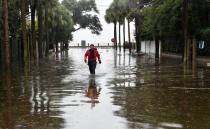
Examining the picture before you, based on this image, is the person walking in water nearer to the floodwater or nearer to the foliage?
the floodwater

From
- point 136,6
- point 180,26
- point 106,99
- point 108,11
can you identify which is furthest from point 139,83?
point 108,11

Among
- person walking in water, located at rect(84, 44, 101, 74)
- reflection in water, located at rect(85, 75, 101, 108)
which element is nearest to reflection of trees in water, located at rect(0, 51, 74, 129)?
reflection in water, located at rect(85, 75, 101, 108)

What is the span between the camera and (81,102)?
48.6 feet

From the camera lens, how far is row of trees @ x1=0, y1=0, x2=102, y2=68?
41125 mm

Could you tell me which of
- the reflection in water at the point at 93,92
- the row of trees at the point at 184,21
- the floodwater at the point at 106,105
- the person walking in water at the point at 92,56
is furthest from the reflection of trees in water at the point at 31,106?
the row of trees at the point at 184,21

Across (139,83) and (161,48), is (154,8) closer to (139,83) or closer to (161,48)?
(161,48)

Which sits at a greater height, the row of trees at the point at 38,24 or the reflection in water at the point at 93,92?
the row of trees at the point at 38,24

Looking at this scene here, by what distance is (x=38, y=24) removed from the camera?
181ft

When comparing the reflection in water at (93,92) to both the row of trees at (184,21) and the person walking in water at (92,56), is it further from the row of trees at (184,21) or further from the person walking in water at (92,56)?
the row of trees at (184,21)

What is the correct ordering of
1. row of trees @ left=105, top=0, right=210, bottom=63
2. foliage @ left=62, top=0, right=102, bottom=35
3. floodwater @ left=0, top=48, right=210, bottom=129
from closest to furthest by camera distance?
floodwater @ left=0, top=48, right=210, bottom=129 → row of trees @ left=105, top=0, right=210, bottom=63 → foliage @ left=62, top=0, right=102, bottom=35

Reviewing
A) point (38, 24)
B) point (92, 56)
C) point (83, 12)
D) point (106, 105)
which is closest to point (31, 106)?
point (106, 105)

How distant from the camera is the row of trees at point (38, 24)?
135ft

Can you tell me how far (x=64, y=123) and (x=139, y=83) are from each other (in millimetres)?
10128

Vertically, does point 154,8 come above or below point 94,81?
above
